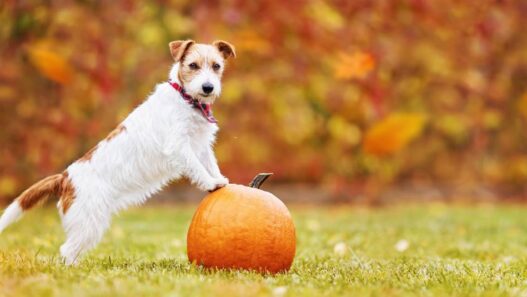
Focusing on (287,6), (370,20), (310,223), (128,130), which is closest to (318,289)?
(128,130)

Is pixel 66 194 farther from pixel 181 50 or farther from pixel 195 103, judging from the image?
pixel 181 50

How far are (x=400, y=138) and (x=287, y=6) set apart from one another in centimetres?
343

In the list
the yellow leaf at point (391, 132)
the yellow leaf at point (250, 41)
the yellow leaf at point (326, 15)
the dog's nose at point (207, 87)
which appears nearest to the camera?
the dog's nose at point (207, 87)

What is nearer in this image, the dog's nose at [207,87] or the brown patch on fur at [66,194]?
the dog's nose at [207,87]

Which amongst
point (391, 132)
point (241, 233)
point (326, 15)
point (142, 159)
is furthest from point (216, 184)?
point (391, 132)

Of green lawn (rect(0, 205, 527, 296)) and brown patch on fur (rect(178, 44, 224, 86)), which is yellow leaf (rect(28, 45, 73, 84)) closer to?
green lawn (rect(0, 205, 527, 296))

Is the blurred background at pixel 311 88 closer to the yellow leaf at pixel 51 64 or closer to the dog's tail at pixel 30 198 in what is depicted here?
the yellow leaf at pixel 51 64

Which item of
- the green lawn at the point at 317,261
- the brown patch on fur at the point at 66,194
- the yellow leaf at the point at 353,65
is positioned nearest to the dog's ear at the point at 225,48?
the brown patch on fur at the point at 66,194

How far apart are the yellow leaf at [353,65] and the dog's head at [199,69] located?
839 centimetres

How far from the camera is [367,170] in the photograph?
16.1m

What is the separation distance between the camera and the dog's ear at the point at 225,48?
530 cm

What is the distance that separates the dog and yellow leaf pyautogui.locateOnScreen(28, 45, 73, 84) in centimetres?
712

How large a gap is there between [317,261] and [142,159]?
1656 millimetres

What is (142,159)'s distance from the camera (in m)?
5.11
